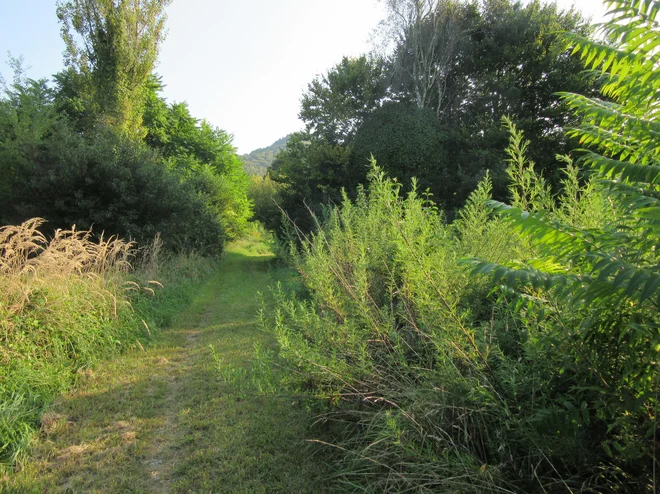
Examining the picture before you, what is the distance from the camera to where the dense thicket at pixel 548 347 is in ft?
5.41

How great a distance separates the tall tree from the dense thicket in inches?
578

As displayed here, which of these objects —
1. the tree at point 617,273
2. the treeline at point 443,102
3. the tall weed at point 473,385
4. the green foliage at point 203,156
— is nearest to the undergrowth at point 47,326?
the tall weed at point 473,385

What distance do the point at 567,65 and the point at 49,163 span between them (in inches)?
679

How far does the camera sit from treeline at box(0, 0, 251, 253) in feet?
Answer: 33.8

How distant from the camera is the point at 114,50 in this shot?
1381 cm

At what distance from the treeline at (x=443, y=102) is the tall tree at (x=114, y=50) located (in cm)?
688

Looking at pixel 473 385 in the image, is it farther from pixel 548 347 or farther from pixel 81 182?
pixel 81 182

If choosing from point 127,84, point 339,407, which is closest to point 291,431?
point 339,407

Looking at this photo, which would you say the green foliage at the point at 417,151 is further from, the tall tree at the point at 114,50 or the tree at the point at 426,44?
the tall tree at the point at 114,50

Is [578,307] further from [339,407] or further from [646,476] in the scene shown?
[339,407]

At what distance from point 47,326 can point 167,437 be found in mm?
2628

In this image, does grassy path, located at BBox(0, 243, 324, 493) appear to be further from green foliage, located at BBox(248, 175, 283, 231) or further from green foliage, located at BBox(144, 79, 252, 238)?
green foliage, located at BBox(144, 79, 252, 238)

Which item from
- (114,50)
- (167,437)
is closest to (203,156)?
(114,50)

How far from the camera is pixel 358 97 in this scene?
17.2m
